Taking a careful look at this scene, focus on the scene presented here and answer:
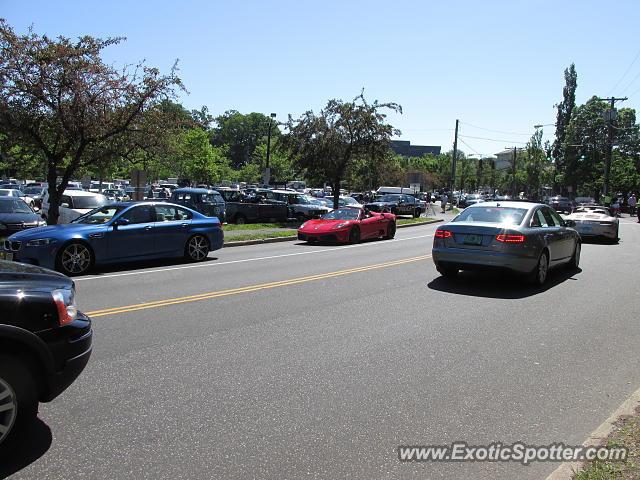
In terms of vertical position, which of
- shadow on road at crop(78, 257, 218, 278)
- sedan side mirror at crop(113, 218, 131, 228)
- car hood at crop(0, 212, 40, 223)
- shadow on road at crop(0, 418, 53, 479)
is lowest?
shadow on road at crop(78, 257, 218, 278)

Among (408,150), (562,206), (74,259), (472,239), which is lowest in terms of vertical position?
(562,206)

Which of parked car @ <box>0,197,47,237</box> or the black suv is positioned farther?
parked car @ <box>0,197,47,237</box>

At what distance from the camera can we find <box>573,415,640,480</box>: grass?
3.20 m

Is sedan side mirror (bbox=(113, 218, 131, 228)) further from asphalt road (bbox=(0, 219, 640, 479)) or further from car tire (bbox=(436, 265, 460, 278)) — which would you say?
car tire (bbox=(436, 265, 460, 278))

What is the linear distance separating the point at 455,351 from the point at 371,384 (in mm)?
1469

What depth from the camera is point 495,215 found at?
10242 mm

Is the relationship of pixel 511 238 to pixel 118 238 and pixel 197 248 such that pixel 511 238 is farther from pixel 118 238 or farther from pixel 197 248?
pixel 118 238

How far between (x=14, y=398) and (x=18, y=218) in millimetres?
15122

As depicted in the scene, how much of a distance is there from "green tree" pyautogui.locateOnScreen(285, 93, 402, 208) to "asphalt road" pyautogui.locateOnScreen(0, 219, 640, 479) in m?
20.4

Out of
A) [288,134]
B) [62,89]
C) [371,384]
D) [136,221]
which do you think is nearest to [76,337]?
[371,384]

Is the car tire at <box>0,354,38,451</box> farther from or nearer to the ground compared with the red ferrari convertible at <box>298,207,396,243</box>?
farther from the ground

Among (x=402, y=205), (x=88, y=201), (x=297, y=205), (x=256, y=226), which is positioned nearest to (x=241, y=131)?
(x=402, y=205)

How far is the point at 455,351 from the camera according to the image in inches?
230

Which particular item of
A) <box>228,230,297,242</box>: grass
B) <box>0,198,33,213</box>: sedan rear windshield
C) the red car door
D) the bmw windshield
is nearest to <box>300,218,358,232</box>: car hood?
the red car door
